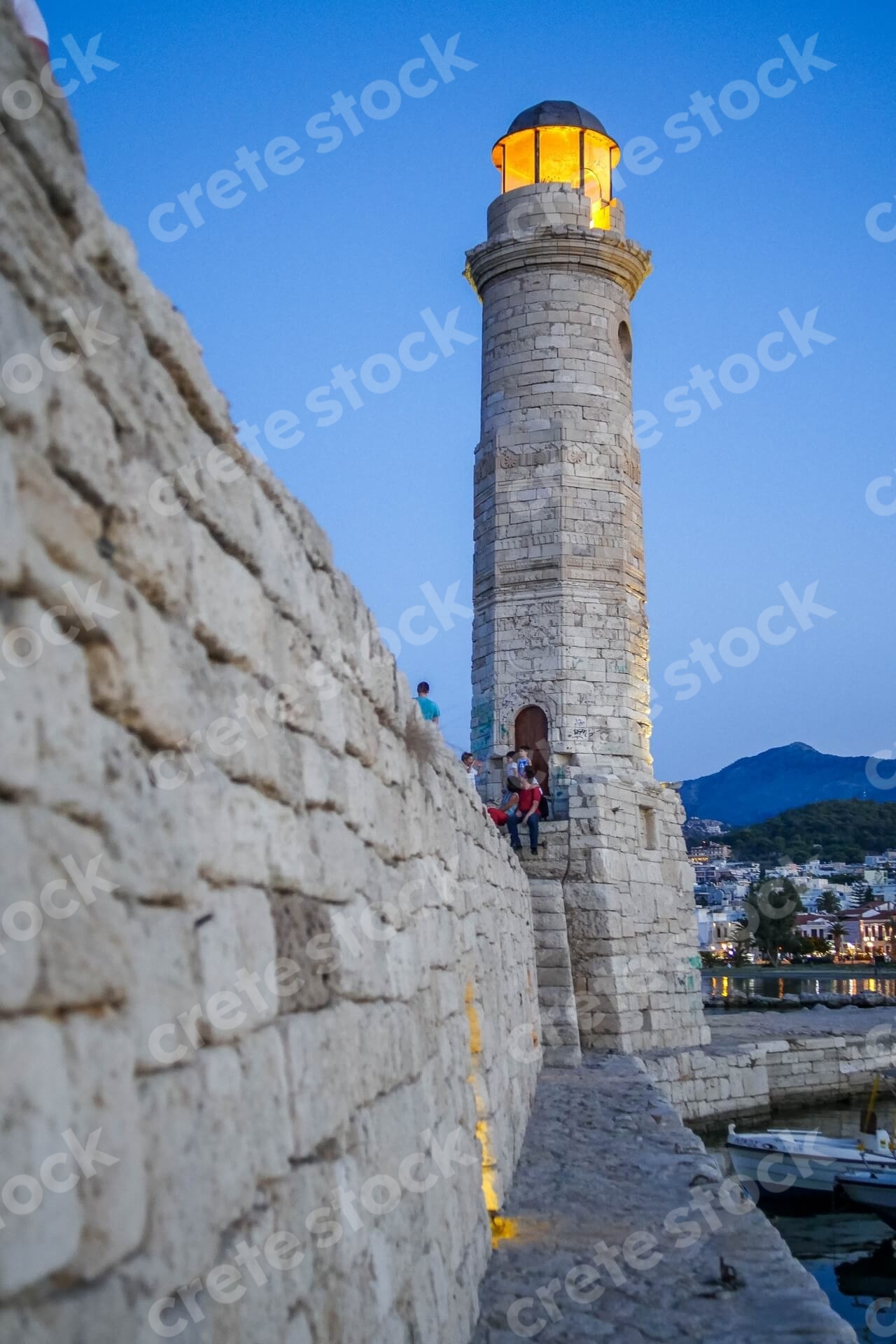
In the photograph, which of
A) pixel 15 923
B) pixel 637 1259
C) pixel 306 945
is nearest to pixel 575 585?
pixel 637 1259

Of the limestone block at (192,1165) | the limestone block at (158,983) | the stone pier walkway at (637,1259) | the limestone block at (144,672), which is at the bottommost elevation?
the stone pier walkway at (637,1259)

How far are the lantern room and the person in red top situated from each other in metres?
9.51

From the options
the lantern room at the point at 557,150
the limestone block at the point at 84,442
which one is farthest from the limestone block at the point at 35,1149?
the lantern room at the point at 557,150

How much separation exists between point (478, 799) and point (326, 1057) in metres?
4.95

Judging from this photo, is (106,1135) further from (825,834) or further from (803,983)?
(825,834)

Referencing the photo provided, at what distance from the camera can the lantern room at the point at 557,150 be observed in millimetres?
20078

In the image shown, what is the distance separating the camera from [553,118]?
66.5 ft

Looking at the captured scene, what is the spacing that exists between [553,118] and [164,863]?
20470mm

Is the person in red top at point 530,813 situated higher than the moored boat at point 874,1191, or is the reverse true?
the person in red top at point 530,813

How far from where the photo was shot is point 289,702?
2.78 m

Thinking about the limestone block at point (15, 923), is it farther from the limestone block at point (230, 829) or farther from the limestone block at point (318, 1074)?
the limestone block at point (318, 1074)

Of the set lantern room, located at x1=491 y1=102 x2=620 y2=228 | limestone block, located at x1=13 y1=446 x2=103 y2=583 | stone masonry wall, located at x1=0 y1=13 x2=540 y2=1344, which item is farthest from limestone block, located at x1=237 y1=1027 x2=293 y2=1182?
lantern room, located at x1=491 y1=102 x2=620 y2=228

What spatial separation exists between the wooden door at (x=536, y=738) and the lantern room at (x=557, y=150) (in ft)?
26.8

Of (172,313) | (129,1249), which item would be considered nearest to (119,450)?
(172,313)
